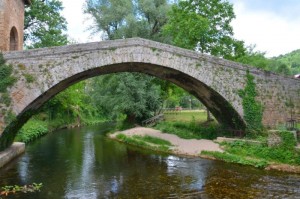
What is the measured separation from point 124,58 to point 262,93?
7375 mm

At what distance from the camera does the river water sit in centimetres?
1012

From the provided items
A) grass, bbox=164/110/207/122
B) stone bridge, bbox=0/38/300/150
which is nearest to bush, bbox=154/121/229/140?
stone bridge, bbox=0/38/300/150

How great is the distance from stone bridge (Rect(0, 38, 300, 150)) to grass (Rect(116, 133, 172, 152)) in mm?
3482

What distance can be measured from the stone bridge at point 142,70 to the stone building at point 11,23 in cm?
Answer: 182

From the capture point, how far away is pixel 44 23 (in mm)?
25438

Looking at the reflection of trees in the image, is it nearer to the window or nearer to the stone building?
the stone building

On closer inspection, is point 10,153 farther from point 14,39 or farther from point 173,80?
point 173,80

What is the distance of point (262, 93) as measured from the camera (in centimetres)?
1695

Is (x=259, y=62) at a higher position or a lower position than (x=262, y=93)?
higher

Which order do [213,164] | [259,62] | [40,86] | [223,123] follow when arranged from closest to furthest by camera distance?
[40,86] < [213,164] < [223,123] < [259,62]

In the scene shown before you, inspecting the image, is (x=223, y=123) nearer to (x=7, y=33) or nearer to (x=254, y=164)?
(x=254, y=164)

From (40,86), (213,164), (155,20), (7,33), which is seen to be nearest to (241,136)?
(213,164)

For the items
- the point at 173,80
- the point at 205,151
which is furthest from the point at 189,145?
the point at 173,80

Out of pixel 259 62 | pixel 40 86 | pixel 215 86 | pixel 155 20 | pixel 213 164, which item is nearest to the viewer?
pixel 40 86
